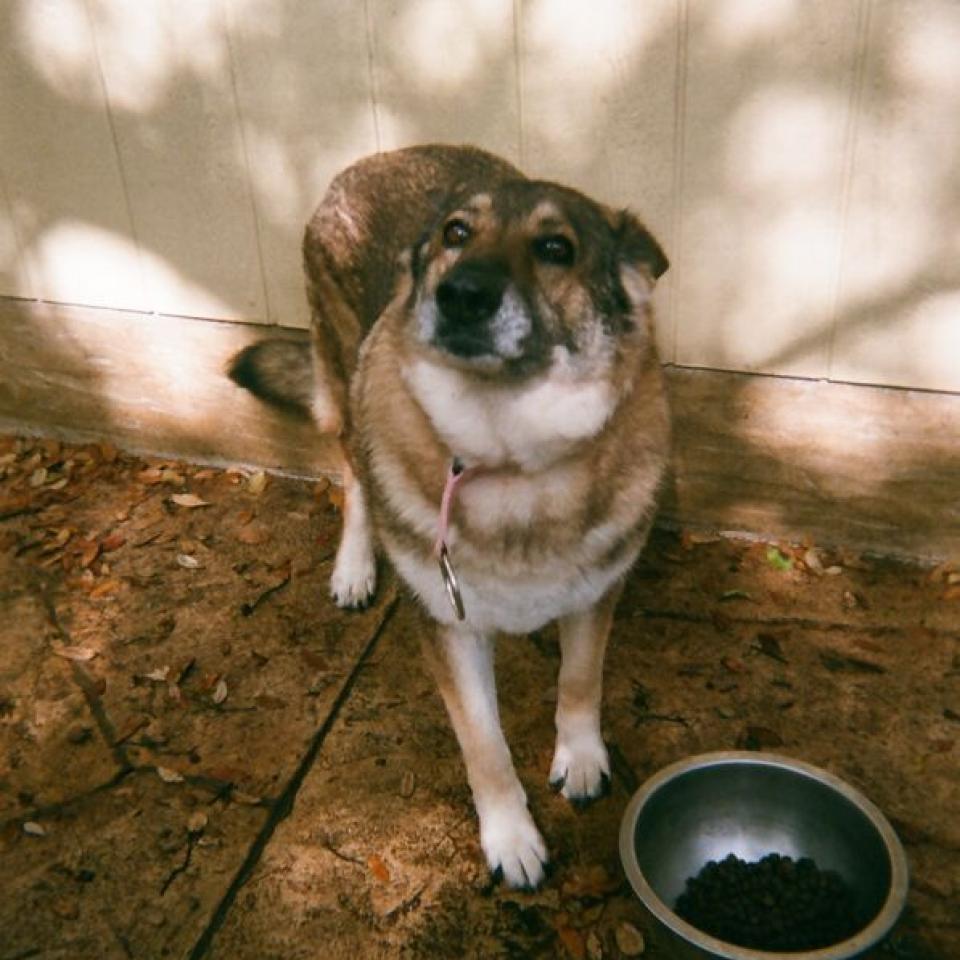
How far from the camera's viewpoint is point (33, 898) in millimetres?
2291

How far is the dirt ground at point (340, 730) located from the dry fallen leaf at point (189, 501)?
1.9 inches

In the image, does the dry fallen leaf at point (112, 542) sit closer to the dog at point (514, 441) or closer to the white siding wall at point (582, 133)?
the white siding wall at point (582, 133)

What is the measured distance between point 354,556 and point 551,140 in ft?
4.49

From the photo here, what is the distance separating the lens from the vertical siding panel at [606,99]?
2.76 metres

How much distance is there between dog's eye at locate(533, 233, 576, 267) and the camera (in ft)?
6.97

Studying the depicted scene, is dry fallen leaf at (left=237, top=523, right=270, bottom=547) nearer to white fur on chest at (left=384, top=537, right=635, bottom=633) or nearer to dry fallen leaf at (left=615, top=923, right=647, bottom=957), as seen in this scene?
white fur on chest at (left=384, top=537, right=635, bottom=633)

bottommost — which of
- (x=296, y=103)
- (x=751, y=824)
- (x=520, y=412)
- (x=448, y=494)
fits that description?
(x=751, y=824)

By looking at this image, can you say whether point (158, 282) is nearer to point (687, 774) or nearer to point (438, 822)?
point (438, 822)

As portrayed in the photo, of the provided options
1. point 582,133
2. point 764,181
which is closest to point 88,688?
point 582,133

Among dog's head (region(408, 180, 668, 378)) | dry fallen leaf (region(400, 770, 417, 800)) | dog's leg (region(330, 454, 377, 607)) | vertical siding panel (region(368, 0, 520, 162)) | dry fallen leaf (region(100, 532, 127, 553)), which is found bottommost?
dry fallen leaf (region(400, 770, 417, 800))

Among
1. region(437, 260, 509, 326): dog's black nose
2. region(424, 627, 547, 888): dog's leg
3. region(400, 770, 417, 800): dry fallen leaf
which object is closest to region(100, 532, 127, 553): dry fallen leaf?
region(400, 770, 417, 800): dry fallen leaf

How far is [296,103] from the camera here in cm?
320

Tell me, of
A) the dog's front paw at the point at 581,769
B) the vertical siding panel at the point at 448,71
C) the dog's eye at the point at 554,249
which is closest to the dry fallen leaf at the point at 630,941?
the dog's front paw at the point at 581,769

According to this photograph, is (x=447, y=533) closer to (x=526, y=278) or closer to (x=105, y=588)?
(x=526, y=278)
